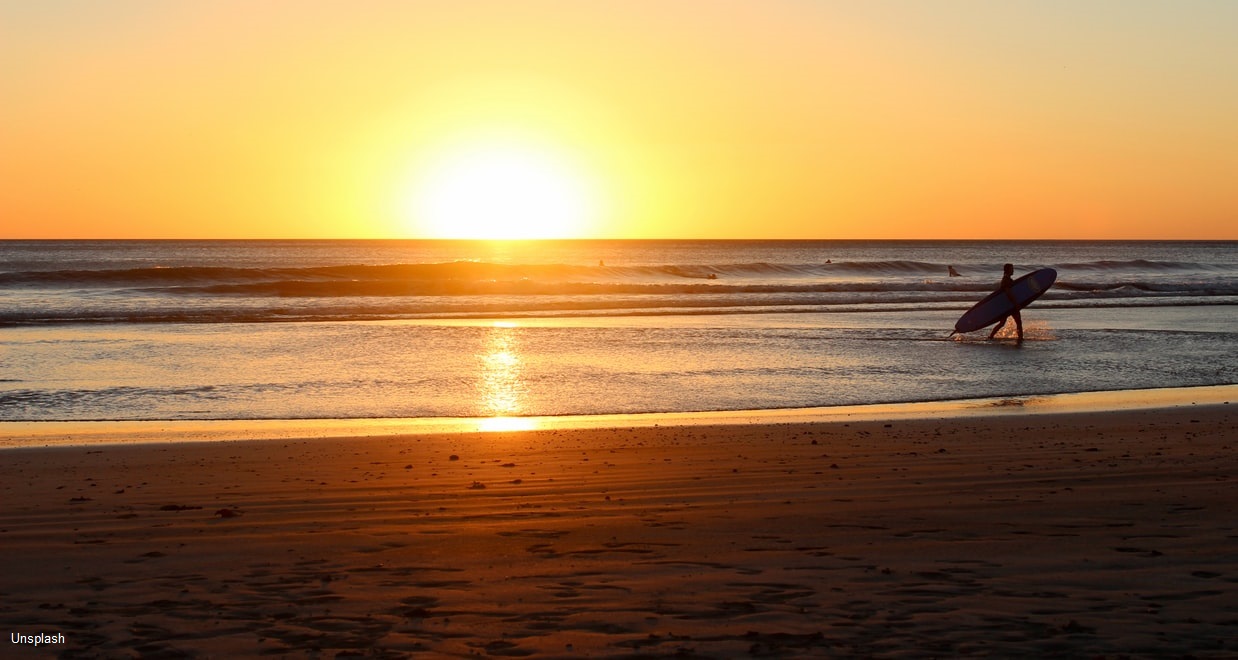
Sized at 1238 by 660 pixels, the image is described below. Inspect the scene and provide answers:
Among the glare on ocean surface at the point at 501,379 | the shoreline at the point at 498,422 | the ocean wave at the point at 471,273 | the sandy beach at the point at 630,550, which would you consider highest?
the ocean wave at the point at 471,273

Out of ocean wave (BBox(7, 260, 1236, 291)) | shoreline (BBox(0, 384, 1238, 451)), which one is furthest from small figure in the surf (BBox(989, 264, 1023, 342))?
ocean wave (BBox(7, 260, 1236, 291))

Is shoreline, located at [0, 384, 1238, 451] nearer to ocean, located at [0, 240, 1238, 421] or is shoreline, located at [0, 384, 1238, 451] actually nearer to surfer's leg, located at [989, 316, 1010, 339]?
ocean, located at [0, 240, 1238, 421]

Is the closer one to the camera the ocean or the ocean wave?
the ocean

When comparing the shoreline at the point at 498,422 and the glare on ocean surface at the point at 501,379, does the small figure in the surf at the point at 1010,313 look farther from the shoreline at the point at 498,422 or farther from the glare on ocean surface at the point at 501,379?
the glare on ocean surface at the point at 501,379

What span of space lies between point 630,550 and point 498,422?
5.61m

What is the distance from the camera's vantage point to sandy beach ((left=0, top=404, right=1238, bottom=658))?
440cm

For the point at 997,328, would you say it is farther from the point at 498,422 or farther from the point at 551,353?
the point at 498,422

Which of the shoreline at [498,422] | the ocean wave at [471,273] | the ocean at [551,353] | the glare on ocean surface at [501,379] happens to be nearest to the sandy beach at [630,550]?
the shoreline at [498,422]

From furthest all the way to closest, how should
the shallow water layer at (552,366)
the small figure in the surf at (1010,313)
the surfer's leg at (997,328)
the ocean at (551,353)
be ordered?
the surfer's leg at (997,328) < the small figure in the surf at (1010,313) < the ocean at (551,353) < the shallow water layer at (552,366)

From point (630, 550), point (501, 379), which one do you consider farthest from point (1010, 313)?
point (630, 550)

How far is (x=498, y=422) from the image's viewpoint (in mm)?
11078

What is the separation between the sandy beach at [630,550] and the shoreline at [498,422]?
106 cm

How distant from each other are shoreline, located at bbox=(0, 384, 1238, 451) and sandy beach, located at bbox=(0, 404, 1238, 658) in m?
1.06

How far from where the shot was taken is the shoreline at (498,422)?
10.1 m
